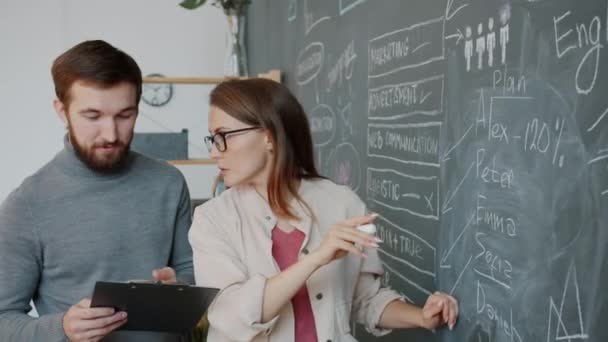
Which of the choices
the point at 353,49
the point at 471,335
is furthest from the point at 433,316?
the point at 353,49

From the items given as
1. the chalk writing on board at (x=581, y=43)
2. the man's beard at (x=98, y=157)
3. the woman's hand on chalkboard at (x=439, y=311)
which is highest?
the chalk writing on board at (x=581, y=43)

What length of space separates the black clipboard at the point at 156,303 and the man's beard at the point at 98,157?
1.54ft

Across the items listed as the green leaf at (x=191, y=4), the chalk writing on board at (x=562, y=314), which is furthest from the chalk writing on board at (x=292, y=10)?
the chalk writing on board at (x=562, y=314)

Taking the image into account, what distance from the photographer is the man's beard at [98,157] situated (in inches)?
74.4

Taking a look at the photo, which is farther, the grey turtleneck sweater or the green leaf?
the green leaf

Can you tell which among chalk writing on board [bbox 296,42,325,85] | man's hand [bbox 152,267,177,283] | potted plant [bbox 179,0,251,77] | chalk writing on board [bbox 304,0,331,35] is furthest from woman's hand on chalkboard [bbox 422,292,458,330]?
potted plant [bbox 179,0,251,77]

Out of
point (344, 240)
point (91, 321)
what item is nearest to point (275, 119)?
point (344, 240)

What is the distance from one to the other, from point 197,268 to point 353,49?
4.83 feet

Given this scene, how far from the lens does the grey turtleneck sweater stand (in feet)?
5.82

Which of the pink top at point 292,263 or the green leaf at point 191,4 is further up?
the green leaf at point 191,4

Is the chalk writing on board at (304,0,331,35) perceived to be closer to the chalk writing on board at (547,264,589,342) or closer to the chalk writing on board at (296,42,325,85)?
the chalk writing on board at (296,42,325,85)

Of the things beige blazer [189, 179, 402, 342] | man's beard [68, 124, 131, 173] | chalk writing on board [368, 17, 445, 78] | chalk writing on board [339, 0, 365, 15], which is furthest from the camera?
chalk writing on board [339, 0, 365, 15]

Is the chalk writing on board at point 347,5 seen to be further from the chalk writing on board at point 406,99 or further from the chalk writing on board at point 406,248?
the chalk writing on board at point 406,248

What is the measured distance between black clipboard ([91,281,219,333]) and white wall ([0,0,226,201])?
12.6 ft
